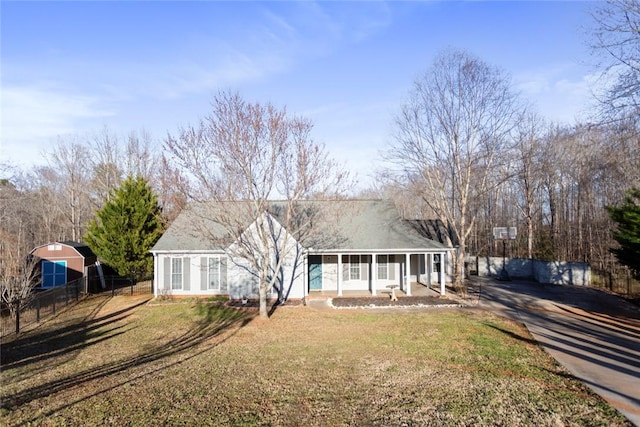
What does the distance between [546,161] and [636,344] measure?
77.6 feet

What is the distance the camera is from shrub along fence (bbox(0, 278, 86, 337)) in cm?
1248

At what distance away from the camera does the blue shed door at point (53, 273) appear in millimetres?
22250

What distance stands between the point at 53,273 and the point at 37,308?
10.4 meters

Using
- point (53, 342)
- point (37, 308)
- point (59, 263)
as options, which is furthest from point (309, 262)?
point (59, 263)

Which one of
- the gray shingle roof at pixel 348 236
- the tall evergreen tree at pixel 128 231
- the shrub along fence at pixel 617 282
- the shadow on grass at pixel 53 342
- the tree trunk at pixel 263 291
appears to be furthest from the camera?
the tall evergreen tree at pixel 128 231

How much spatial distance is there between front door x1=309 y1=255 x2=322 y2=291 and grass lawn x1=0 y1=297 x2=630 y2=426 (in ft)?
19.2

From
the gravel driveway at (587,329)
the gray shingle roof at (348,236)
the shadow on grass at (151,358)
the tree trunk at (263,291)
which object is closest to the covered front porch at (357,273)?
the gray shingle roof at (348,236)

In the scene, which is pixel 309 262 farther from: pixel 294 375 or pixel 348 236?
pixel 294 375

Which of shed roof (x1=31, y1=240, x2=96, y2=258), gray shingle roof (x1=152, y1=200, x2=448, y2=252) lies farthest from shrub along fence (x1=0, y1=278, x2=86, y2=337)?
shed roof (x1=31, y1=240, x2=96, y2=258)

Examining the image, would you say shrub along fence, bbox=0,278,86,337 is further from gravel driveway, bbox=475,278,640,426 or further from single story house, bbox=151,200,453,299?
gravel driveway, bbox=475,278,640,426

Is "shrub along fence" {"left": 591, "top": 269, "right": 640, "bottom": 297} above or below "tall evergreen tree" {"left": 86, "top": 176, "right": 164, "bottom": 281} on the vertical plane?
Result: below

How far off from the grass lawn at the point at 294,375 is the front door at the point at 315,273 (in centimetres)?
585

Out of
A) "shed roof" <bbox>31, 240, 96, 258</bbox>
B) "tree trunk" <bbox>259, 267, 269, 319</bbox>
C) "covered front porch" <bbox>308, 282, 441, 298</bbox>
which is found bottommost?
"covered front porch" <bbox>308, 282, 441, 298</bbox>

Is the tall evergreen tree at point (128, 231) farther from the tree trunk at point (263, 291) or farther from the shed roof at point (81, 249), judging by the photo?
the tree trunk at point (263, 291)
